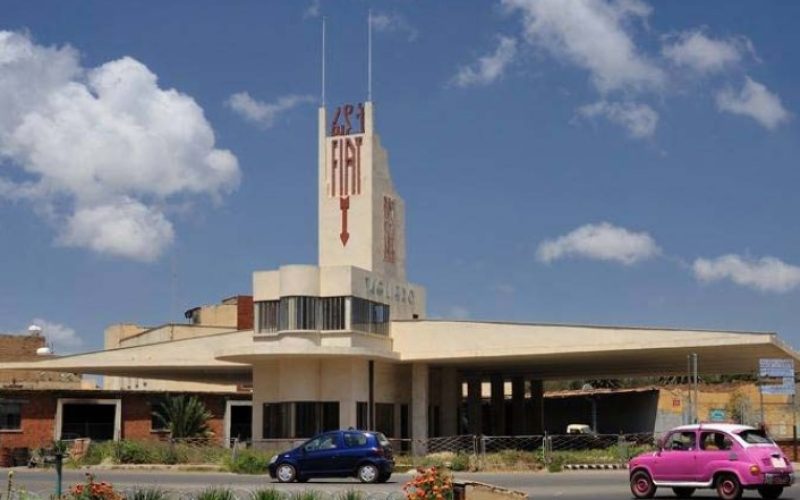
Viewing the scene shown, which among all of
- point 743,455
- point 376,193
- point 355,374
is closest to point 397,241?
point 376,193

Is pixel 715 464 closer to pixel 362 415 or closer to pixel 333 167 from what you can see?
pixel 362 415

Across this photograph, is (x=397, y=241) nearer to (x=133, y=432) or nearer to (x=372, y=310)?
(x=372, y=310)

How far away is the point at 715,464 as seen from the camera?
24.8m

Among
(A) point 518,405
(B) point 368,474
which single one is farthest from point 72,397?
(B) point 368,474

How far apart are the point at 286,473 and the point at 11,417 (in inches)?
1183

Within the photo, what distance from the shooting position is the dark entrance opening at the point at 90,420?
206 ft

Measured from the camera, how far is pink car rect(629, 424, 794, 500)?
2420 cm

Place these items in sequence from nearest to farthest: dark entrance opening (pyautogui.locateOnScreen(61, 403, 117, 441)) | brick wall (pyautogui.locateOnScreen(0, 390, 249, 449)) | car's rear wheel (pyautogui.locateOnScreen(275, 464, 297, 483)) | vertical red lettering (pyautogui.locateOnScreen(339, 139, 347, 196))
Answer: car's rear wheel (pyautogui.locateOnScreen(275, 464, 297, 483))
vertical red lettering (pyautogui.locateOnScreen(339, 139, 347, 196))
brick wall (pyautogui.locateOnScreen(0, 390, 249, 449))
dark entrance opening (pyautogui.locateOnScreen(61, 403, 117, 441))

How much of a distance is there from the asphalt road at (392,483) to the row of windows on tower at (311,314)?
902cm

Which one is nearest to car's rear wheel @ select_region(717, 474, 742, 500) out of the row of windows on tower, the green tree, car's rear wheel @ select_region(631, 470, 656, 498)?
car's rear wheel @ select_region(631, 470, 656, 498)

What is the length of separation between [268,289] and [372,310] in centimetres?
467

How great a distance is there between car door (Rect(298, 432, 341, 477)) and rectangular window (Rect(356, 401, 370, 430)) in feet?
53.6

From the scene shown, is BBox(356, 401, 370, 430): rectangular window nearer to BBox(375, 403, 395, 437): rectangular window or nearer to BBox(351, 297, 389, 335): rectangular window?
BBox(375, 403, 395, 437): rectangular window

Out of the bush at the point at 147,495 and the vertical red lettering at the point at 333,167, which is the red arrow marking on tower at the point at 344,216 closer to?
the vertical red lettering at the point at 333,167
